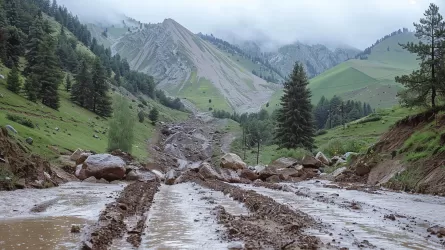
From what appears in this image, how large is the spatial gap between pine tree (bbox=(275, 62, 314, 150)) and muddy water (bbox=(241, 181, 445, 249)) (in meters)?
38.7

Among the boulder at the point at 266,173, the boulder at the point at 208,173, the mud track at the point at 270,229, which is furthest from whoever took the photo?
the boulder at the point at 208,173

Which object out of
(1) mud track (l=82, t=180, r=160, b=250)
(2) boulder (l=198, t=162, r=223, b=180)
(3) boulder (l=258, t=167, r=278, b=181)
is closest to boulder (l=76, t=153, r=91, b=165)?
(2) boulder (l=198, t=162, r=223, b=180)

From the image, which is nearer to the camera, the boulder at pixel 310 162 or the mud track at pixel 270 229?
the mud track at pixel 270 229

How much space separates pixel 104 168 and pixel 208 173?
41.7ft

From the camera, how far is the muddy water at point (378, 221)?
11320 mm

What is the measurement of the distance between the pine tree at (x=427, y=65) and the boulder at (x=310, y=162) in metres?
14.7

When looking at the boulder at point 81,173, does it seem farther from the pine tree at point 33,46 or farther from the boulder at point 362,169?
the pine tree at point 33,46

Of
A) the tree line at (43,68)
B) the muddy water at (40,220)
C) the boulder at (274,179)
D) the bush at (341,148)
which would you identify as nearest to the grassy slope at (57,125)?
the tree line at (43,68)

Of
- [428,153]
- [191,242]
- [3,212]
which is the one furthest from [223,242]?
[428,153]

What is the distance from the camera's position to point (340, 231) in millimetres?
12891

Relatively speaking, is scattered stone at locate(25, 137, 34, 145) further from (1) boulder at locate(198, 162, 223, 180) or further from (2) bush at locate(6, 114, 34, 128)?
(1) boulder at locate(198, 162, 223, 180)

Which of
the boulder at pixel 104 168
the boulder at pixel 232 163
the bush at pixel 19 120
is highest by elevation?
the bush at pixel 19 120

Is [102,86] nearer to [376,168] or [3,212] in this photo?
[376,168]

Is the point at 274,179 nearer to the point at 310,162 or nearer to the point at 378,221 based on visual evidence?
the point at 310,162
